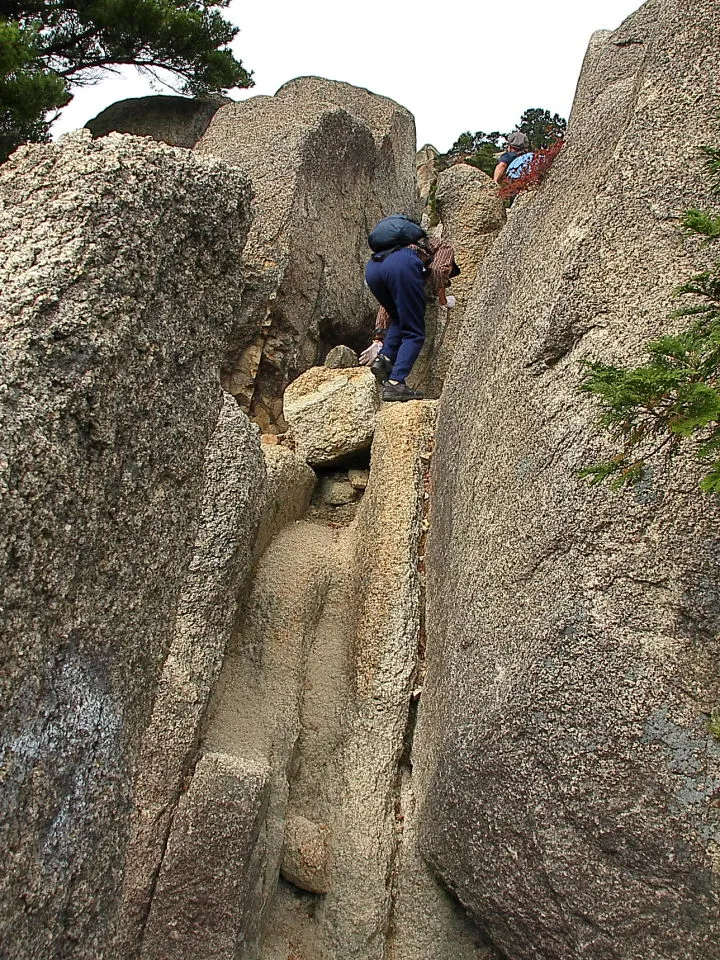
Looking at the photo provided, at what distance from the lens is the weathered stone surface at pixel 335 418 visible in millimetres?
6172

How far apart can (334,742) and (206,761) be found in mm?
1125

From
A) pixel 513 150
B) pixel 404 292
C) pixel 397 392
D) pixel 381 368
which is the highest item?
pixel 513 150

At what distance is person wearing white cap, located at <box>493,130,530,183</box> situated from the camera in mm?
8023

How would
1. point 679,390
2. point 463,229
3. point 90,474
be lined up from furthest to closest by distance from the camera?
1. point 463,229
2. point 90,474
3. point 679,390

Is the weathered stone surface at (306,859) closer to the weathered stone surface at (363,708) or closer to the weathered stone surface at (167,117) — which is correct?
the weathered stone surface at (363,708)

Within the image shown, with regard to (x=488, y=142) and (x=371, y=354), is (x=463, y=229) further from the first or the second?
(x=488, y=142)

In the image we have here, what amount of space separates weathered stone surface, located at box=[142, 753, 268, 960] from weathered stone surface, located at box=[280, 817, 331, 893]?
0.58 meters

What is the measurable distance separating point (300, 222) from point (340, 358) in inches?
44.8

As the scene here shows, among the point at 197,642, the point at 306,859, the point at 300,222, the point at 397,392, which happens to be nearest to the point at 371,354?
the point at 397,392

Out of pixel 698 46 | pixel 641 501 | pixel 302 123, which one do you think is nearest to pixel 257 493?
pixel 641 501

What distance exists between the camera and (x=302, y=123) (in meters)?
7.47

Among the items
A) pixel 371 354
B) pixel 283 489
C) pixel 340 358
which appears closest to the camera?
pixel 283 489

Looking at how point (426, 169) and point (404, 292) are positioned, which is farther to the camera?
point (426, 169)

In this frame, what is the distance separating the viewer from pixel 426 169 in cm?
1209
